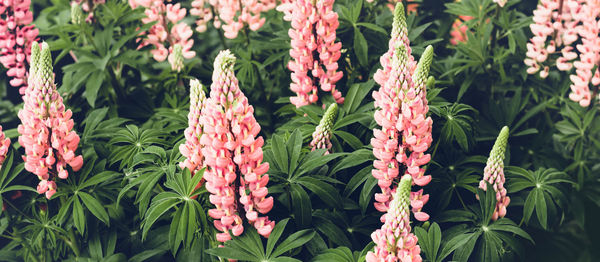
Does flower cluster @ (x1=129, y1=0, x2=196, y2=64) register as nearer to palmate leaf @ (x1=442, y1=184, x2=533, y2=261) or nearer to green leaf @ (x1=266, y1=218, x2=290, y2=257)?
green leaf @ (x1=266, y1=218, x2=290, y2=257)

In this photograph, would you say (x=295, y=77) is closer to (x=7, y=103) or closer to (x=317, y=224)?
(x=317, y=224)

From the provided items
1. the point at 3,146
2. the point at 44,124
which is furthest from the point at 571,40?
the point at 3,146

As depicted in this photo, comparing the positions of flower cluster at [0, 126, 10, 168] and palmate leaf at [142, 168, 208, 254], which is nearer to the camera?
palmate leaf at [142, 168, 208, 254]

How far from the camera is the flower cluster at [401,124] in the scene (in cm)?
241

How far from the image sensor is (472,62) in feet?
11.9

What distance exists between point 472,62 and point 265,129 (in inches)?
50.5

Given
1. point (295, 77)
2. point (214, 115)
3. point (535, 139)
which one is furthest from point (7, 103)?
point (535, 139)

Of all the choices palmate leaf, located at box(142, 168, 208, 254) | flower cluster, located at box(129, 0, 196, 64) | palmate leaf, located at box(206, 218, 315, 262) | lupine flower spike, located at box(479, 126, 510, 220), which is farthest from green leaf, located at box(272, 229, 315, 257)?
flower cluster, located at box(129, 0, 196, 64)

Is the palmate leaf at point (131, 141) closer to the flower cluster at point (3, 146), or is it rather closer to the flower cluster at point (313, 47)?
the flower cluster at point (3, 146)

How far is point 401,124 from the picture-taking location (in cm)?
242

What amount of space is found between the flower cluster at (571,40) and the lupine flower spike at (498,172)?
1.12 metres

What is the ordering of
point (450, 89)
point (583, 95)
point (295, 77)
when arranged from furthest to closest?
point (450, 89) < point (583, 95) < point (295, 77)

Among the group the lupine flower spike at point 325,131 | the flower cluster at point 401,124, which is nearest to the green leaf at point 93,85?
the lupine flower spike at point 325,131

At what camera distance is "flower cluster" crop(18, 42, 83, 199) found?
267cm
